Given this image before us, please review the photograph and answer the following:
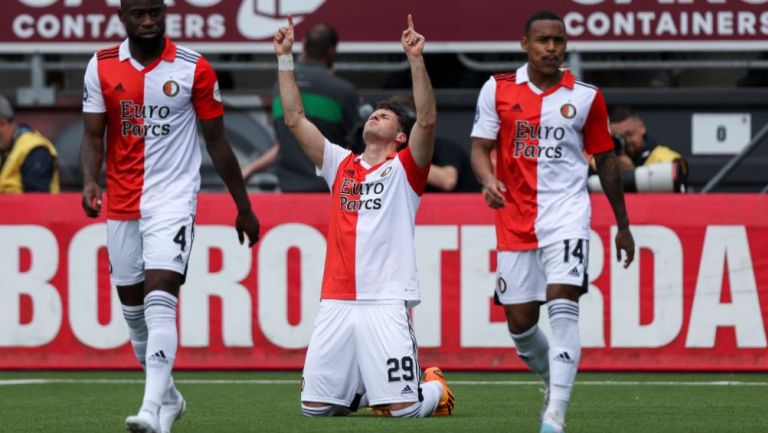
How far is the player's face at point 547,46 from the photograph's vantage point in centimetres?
837

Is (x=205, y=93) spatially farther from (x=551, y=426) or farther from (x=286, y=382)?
(x=286, y=382)

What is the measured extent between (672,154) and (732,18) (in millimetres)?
1749

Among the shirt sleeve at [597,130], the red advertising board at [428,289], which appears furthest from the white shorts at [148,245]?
the red advertising board at [428,289]

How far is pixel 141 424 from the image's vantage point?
7.09 m

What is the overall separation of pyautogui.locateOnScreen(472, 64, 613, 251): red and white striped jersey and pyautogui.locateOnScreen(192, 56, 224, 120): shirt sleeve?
54.5 inches

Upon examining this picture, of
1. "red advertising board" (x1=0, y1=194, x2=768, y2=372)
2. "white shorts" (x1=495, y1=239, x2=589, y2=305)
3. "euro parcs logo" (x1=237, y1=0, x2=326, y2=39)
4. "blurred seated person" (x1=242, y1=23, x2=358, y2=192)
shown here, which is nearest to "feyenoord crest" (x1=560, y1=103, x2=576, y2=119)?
"white shorts" (x1=495, y1=239, x2=589, y2=305)

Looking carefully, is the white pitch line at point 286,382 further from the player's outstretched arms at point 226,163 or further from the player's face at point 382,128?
Answer: the player's outstretched arms at point 226,163

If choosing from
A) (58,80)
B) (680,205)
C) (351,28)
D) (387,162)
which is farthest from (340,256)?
(58,80)

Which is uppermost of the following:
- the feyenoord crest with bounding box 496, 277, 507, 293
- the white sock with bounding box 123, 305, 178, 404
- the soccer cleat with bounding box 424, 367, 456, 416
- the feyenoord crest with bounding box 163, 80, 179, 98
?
the feyenoord crest with bounding box 163, 80, 179, 98

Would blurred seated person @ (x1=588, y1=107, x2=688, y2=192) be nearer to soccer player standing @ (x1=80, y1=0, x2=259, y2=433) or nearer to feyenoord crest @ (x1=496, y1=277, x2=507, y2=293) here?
feyenoord crest @ (x1=496, y1=277, x2=507, y2=293)

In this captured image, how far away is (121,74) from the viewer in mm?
7867

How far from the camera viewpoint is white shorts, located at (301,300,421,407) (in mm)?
8297

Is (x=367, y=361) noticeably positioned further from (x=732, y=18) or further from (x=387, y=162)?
(x=732, y=18)

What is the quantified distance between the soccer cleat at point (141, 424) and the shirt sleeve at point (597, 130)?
8.74 feet
